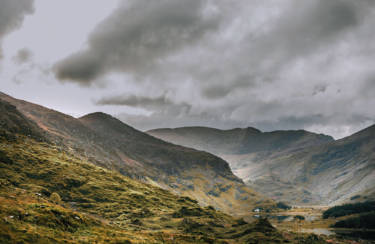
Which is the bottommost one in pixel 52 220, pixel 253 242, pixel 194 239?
pixel 253 242

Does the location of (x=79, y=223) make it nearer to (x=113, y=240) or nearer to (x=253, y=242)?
(x=113, y=240)

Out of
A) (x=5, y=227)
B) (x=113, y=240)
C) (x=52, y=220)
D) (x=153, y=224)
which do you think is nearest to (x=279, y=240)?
(x=153, y=224)

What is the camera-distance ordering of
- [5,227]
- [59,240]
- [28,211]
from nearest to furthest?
[5,227] → [59,240] → [28,211]

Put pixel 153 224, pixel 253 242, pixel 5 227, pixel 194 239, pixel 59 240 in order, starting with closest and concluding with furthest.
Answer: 1. pixel 5 227
2. pixel 59 240
3. pixel 194 239
4. pixel 253 242
5. pixel 153 224

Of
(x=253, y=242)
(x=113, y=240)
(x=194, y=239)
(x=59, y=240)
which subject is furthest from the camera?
(x=253, y=242)

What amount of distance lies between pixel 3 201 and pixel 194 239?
268ft

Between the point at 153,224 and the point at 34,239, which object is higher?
the point at 34,239

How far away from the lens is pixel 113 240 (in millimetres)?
68625

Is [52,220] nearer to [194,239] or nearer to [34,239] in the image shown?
[34,239]

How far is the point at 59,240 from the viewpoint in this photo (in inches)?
2178

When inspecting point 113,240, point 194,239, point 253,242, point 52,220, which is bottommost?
point 253,242

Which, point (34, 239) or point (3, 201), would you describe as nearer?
point (34, 239)

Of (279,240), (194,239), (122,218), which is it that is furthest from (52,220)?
(279,240)

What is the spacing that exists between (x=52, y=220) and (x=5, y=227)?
50.4 ft
